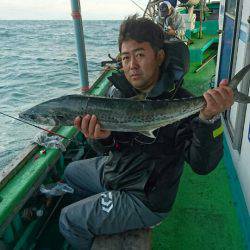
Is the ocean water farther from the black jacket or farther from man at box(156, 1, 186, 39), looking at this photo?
man at box(156, 1, 186, 39)

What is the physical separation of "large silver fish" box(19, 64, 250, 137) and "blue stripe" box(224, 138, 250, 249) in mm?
1381

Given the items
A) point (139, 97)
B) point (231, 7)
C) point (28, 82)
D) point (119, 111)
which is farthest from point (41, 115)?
point (28, 82)

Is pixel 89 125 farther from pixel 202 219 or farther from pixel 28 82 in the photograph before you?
pixel 28 82

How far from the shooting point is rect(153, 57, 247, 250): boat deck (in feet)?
9.98

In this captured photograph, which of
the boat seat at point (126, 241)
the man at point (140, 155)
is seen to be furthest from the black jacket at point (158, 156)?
the boat seat at point (126, 241)

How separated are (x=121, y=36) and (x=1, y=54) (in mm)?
23135

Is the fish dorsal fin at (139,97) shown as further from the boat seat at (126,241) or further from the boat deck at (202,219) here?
the boat deck at (202,219)

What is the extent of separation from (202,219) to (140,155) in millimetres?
1213

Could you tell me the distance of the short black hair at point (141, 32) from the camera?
2.50 meters

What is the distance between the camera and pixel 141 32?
250cm

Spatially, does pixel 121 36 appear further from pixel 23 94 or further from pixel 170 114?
pixel 23 94

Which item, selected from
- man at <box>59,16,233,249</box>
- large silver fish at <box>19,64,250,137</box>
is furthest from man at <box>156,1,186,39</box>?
large silver fish at <box>19,64,250,137</box>

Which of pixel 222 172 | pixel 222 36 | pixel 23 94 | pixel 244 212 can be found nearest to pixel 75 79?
pixel 23 94

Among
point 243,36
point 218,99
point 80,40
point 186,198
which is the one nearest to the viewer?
point 218,99
